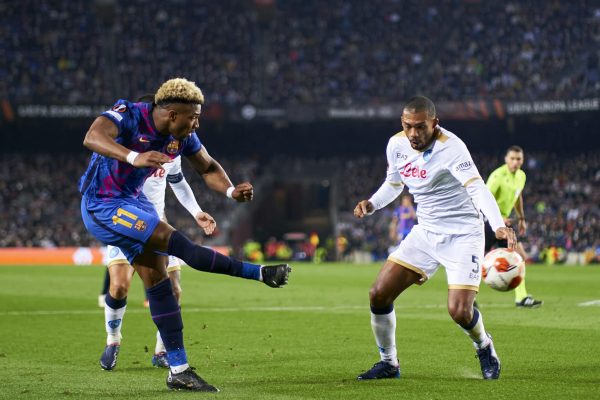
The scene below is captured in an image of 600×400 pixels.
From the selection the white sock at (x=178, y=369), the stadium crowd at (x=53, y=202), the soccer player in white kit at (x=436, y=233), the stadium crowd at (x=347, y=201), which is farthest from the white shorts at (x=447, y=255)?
the stadium crowd at (x=53, y=202)

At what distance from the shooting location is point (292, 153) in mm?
51375

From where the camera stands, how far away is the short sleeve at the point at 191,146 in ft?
26.1

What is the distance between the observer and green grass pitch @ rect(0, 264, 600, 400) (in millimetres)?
7562

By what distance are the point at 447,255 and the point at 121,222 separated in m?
2.63

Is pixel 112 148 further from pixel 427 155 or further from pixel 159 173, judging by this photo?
pixel 159 173

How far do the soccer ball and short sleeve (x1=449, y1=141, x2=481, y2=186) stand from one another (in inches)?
56.9

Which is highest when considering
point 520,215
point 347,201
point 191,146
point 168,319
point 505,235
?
point 191,146

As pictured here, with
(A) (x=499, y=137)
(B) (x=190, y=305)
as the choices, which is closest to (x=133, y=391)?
(B) (x=190, y=305)

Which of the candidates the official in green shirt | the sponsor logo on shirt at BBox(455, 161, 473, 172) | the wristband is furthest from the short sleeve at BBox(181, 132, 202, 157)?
the official in green shirt

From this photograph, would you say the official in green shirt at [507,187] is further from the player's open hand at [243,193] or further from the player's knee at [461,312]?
the player's open hand at [243,193]

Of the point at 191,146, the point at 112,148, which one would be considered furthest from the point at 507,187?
the point at 112,148

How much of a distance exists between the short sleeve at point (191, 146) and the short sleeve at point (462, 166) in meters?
2.02

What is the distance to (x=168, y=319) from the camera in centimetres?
755

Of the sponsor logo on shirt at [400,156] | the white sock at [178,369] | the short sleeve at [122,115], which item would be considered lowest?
the white sock at [178,369]
